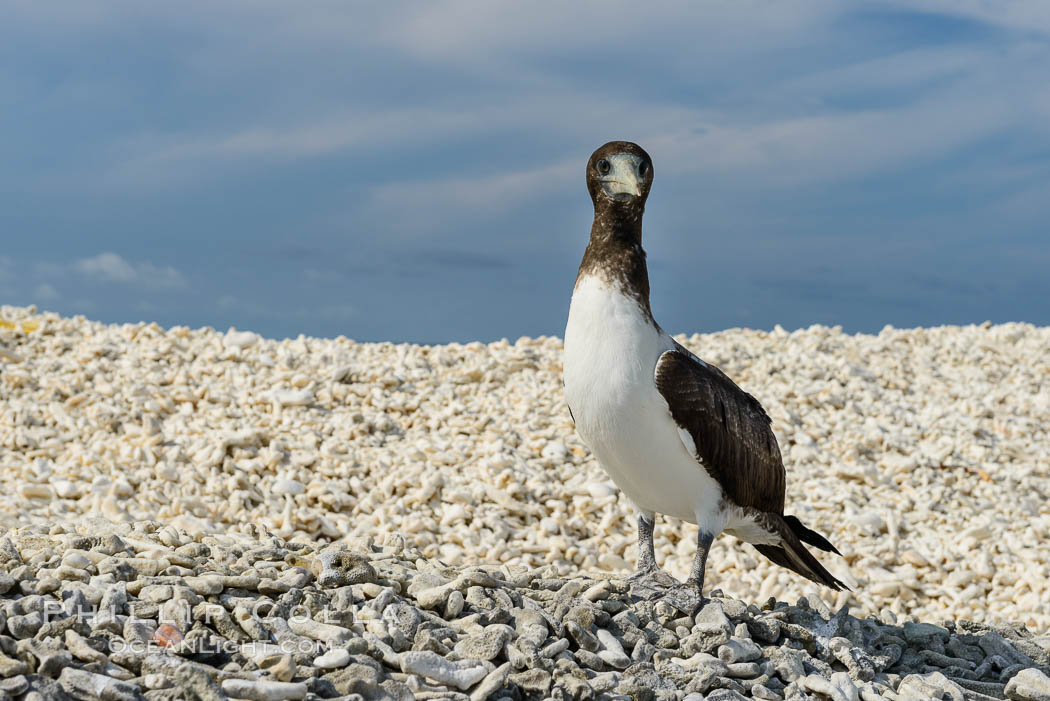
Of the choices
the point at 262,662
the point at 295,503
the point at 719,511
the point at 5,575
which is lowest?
the point at 262,662

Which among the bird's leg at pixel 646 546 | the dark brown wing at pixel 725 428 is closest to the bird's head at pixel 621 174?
the dark brown wing at pixel 725 428

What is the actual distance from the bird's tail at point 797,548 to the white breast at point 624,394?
71 centimetres

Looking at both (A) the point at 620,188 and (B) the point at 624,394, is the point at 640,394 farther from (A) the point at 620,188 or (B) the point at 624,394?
(A) the point at 620,188

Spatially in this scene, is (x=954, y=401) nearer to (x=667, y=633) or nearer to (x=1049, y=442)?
(x=1049, y=442)

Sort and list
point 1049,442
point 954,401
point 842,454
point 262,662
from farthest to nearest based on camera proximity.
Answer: point 954,401, point 1049,442, point 842,454, point 262,662

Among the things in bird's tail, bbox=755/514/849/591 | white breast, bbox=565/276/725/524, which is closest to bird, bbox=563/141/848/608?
white breast, bbox=565/276/725/524

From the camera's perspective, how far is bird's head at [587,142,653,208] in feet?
14.7

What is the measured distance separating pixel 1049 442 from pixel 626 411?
6.84 meters

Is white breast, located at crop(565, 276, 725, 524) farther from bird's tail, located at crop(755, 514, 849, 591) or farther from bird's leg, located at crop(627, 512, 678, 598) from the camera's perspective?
bird's tail, located at crop(755, 514, 849, 591)

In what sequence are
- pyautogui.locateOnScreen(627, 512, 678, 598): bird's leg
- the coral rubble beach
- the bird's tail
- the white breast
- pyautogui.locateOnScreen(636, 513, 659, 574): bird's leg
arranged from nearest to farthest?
the coral rubble beach
the white breast
pyautogui.locateOnScreen(627, 512, 678, 598): bird's leg
pyautogui.locateOnScreen(636, 513, 659, 574): bird's leg
the bird's tail

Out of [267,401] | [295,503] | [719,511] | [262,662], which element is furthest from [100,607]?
[267,401]

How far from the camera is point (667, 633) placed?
4328mm

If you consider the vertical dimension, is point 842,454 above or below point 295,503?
above

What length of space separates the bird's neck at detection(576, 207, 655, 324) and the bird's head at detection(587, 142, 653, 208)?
5 centimetres
